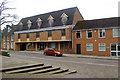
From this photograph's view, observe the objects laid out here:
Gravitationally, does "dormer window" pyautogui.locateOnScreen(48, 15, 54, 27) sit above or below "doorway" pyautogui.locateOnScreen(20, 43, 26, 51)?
above

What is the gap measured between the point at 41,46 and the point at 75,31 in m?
12.0

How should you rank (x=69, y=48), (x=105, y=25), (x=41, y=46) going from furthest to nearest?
(x=41, y=46), (x=69, y=48), (x=105, y=25)

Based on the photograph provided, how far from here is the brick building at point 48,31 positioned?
31506 millimetres

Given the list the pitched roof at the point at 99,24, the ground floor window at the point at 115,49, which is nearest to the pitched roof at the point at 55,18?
the pitched roof at the point at 99,24

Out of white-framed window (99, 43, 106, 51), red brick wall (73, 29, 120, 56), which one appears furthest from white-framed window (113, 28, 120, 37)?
white-framed window (99, 43, 106, 51)

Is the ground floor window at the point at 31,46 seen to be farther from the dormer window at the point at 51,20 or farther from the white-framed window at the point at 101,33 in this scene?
the white-framed window at the point at 101,33

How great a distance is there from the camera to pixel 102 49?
25984mm

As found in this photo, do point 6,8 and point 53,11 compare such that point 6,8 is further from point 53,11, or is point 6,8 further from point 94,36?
point 53,11

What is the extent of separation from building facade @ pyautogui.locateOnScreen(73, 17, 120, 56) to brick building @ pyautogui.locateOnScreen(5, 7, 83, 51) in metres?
2.36

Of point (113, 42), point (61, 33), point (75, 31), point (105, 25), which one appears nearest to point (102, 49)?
point (113, 42)

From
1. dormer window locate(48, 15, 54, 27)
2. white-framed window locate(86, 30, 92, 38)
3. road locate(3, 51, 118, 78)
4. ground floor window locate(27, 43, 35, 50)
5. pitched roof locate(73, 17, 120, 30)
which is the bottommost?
road locate(3, 51, 118, 78)

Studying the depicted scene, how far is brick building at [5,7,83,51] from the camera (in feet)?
103

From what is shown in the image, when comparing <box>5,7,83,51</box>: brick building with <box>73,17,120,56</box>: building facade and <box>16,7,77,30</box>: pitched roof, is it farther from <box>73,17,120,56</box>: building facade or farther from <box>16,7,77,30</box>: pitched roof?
<box>73,17,120,56</box>: building facade

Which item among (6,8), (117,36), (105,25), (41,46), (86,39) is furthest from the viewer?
(41,46)
